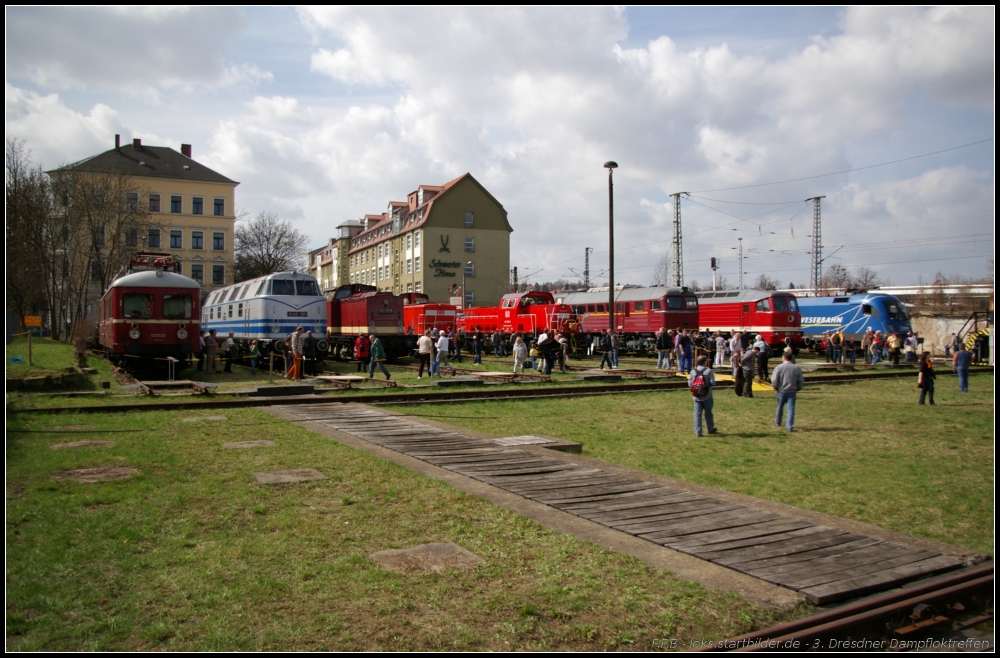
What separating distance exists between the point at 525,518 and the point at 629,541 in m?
1.02

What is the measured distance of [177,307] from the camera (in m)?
21.3

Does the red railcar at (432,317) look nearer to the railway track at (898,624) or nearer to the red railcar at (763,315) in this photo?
the red railcar at (763,315)

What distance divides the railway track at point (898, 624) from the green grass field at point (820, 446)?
1.56m

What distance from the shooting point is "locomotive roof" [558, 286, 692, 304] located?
3569 cm

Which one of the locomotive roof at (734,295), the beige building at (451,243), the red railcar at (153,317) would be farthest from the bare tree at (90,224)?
the locomotive roof at (734,295)

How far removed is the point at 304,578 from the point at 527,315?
31230 millimetres

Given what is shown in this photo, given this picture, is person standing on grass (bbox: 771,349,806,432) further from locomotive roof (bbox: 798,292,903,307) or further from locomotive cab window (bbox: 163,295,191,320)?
locomotive roof (bbox: 798,292,903,307)

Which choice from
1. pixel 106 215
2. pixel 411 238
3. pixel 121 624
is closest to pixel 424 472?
pixel 121 624

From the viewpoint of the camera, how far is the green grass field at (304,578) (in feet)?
13.1

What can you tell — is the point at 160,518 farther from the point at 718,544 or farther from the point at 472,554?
the point at 718,544

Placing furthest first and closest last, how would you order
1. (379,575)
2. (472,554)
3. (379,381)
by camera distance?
(379,381)
(472,554)
(379,575)

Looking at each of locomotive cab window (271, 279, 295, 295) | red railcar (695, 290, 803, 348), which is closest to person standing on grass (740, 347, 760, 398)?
locomotive cab window (271, 279, 295, 295)

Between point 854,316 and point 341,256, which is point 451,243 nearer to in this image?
point 341,256

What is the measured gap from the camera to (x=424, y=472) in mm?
8219
